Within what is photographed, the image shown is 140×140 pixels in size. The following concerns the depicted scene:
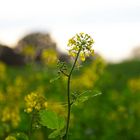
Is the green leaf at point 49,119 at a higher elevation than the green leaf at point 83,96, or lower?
lower

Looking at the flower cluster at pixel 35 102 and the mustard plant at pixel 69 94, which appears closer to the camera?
the mustard plant at pixel 69 94

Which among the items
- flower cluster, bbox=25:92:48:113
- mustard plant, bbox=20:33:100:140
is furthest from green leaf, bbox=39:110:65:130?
flower cluster, bbox=25:92:48:113

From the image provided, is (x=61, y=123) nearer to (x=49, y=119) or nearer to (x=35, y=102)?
(x=49, y=119)

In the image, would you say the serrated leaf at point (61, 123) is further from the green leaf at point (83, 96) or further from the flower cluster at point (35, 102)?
the flower cluster at point (35, 102)

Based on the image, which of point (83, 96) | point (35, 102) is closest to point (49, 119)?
point (83, 96)

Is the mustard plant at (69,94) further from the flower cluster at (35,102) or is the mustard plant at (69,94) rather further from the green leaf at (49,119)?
the flower cluster at (35,102)

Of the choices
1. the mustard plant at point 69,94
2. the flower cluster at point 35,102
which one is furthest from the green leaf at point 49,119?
the flower cluster at point 35,102

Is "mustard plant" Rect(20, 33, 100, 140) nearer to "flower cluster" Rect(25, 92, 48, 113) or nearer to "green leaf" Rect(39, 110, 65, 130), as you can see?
"green leaf" Rect(39, 110, 65, 130)

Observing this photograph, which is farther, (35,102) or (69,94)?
(35,102)

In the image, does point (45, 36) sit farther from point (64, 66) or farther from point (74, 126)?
point (74, 126)
